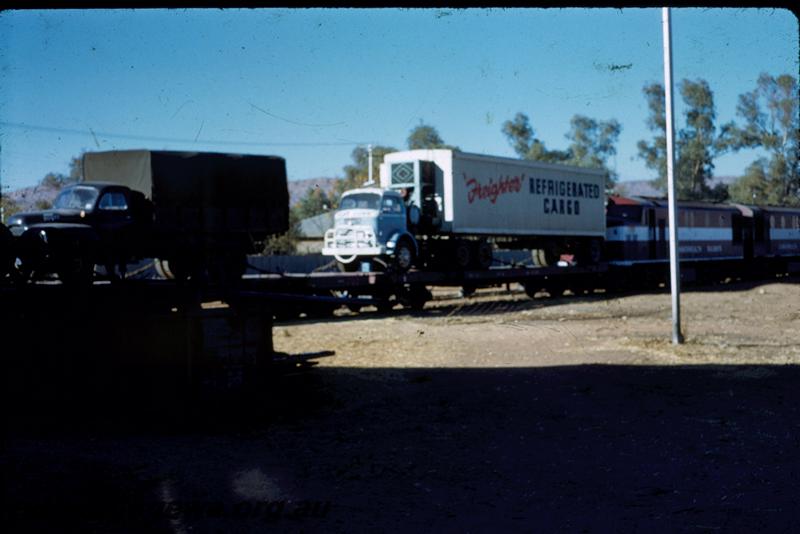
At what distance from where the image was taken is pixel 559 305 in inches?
980

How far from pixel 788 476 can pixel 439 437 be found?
9.90ft

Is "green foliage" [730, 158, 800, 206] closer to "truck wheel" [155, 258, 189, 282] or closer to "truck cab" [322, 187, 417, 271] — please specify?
"truck cab" [322, 187, 417, 271]

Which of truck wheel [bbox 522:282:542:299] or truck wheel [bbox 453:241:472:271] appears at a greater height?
truck wheel [bbox 453:241:472:271]

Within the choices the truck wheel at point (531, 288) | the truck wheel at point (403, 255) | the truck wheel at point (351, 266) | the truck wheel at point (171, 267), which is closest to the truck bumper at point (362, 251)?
the truck wheel at point (351, 266)

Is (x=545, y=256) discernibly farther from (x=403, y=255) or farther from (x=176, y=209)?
(x=176, y=209)

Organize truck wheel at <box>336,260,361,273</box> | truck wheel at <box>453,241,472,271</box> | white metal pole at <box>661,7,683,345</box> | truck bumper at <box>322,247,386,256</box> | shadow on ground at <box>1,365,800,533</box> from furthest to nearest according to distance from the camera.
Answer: truck wheel at <box>453,241,472,271</box>
truck wheel at <box>336,260,361,273</box>
truck bumper at <box>322,247,386,256</box>
white metal pole at <box>661,7,683,345</box>
shadow on ground at <box>1,365,800,533</box>

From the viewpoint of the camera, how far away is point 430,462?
7035 millimetres

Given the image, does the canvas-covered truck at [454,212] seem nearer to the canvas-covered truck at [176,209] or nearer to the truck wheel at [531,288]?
the truck wheel at [531,288]

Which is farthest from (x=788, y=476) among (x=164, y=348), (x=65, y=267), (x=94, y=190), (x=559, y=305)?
(x=559, y=305)

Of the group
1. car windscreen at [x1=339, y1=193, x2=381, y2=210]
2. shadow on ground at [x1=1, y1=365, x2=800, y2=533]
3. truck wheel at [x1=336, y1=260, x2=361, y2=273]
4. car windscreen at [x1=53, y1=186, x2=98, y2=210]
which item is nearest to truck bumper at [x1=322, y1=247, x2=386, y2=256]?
truck wheel at [x1=336, y1=260, x2=361, y2=273]

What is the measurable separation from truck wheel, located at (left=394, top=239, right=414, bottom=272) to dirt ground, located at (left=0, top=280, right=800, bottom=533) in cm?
980

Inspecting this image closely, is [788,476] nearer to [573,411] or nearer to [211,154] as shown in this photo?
[573,411]

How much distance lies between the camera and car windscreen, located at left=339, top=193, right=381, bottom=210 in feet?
76.7

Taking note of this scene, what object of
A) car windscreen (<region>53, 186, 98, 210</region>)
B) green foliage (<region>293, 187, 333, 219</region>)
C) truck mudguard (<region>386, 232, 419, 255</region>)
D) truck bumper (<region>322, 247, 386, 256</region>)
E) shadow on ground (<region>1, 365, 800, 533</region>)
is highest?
green foliage (<region>293, 187, 333, 219</region>)
